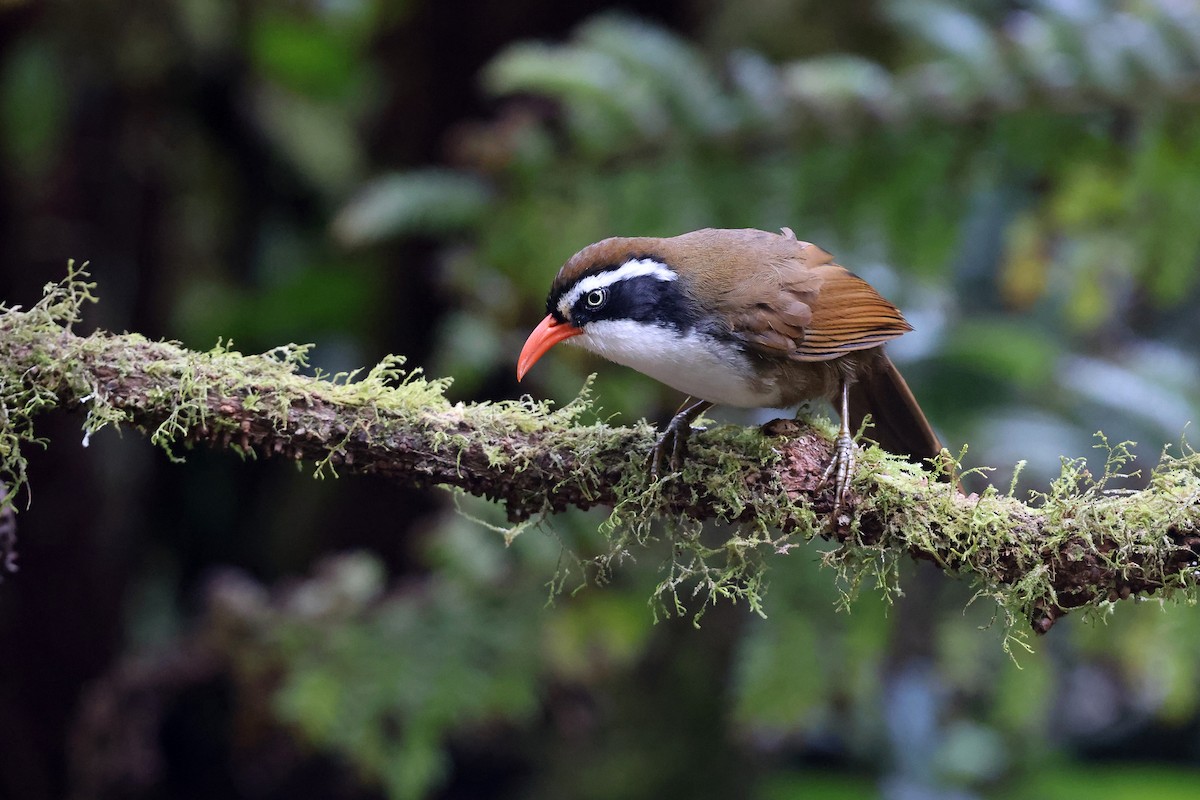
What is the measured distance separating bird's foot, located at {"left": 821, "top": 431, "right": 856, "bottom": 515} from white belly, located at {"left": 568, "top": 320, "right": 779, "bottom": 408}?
404 millimetres

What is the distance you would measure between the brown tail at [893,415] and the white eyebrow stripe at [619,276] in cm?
63

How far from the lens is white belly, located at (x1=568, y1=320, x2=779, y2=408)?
2.72 m

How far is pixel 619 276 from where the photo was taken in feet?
9.27

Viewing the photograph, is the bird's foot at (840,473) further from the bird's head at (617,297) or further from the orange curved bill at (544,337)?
the orange curved bill at (544,337)

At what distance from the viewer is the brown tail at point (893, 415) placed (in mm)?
2988

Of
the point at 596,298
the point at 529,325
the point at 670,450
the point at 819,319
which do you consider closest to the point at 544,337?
the point at 596,298

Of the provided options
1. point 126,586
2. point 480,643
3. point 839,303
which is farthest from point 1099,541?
point 126,586

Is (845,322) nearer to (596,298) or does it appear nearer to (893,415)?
(893,415)

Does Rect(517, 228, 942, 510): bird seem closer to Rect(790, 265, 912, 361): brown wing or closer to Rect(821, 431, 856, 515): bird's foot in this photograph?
Rect(790, 265, 912, 361): brown wing

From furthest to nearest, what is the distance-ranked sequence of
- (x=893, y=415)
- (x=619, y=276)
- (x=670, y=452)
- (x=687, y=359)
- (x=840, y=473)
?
(x=893, y=415)
(x=619, y=276)
(x=687, y=359)
(x=670, y=452)
(x=840, y=473)

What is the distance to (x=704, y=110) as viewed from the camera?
4715 millimetres

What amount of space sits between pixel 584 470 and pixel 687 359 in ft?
1.60

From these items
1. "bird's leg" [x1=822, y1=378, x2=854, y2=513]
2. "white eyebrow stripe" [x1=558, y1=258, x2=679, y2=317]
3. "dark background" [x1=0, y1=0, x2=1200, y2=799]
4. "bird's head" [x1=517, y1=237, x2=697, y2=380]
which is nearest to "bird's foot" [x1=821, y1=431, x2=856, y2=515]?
"bird's leg" [x1=822, y1=378, x2=854, y2=513]

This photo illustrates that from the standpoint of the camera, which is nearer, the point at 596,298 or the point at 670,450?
the point at 670,450
